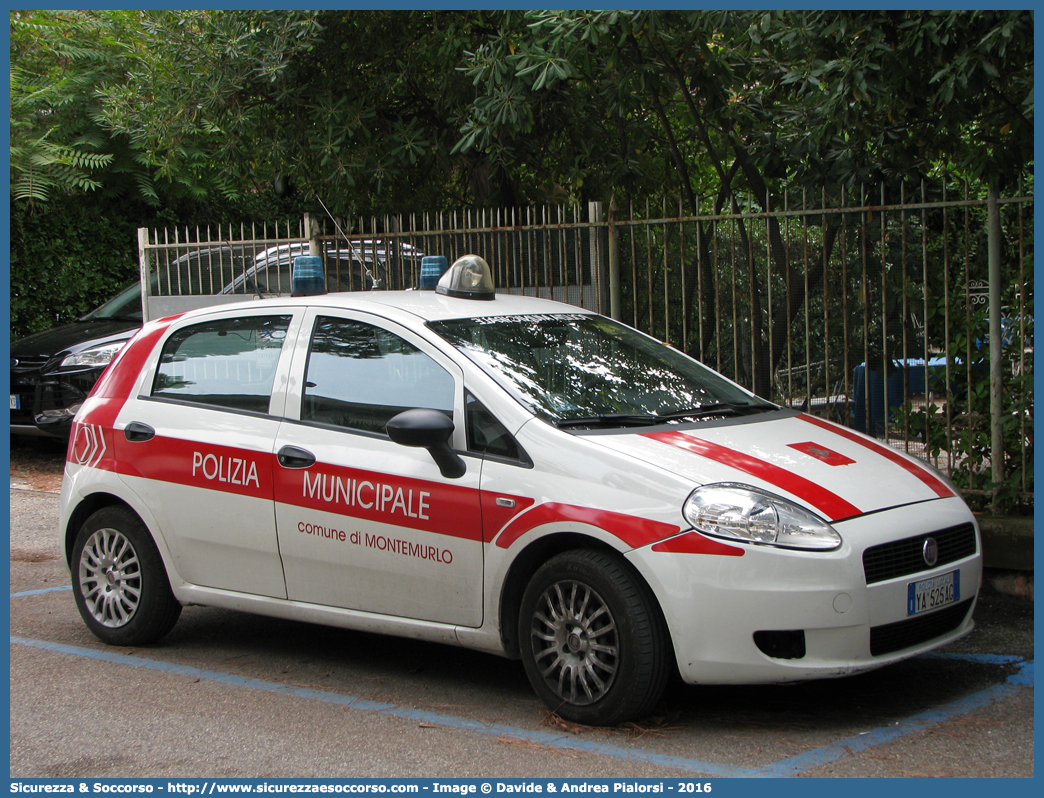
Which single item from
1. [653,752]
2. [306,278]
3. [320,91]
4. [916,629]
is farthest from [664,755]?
[320,91]

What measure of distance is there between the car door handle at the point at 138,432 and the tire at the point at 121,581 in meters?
0.37

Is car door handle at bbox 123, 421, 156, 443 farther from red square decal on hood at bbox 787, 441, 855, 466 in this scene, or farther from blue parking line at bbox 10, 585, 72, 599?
red square decal on hood at bbox 787, 441, 855, 466

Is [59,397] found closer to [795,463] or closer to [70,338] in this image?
[70,338]

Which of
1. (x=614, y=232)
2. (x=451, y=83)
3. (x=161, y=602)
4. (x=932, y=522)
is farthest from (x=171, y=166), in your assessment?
(x=932, y=522)

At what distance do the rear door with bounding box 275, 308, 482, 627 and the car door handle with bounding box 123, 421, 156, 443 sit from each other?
2.72 feet

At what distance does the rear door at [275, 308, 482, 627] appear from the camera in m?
4.52

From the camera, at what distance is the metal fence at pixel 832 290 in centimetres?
663

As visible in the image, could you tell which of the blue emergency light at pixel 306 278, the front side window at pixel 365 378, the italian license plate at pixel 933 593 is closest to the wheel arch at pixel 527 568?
the front side window at pixel 365 378

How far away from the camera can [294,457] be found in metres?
4.94

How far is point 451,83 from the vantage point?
9.02 metres

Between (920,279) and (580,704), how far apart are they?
13.1 ft

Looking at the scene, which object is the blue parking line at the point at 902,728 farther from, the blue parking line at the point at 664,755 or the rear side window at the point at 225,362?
the rear side window at the point at 225,362

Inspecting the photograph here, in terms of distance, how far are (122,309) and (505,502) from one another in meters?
8.84
